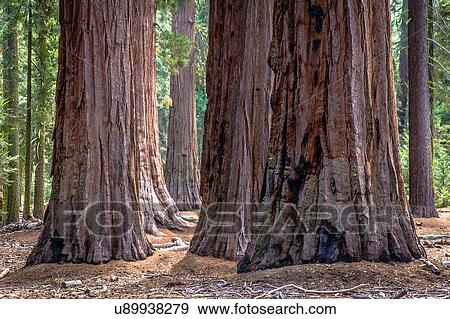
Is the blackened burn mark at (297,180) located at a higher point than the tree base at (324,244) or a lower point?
higher

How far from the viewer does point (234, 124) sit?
8336 millimetres

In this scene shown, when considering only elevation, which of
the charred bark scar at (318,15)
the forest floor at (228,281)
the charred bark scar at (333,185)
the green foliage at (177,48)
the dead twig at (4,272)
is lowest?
the dead twig at (4,272)

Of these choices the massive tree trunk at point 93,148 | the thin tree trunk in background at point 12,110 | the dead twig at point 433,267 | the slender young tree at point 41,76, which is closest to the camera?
the dead twig at point 433,267

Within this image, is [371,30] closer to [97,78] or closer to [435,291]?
[435,291]

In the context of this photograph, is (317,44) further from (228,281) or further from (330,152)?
(228,281)

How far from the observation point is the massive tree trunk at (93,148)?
7.19 meters

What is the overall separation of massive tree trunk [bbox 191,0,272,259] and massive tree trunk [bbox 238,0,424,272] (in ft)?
8.59

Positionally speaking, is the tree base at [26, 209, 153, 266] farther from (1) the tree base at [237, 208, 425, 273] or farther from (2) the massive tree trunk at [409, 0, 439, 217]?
(2) the massive tree trunk at [409, 0, 439, 217]

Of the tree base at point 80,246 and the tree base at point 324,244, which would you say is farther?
the tree base at point 80,246

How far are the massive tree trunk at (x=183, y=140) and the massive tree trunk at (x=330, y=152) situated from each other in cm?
1245

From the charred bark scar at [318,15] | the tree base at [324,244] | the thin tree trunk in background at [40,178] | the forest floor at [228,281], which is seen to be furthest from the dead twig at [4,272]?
the thin tree trunk in background at [40,178]

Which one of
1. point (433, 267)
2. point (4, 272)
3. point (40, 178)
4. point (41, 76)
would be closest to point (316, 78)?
point (433, 267)

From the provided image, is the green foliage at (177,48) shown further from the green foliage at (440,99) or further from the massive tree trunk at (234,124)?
the green foliage at (440,99)

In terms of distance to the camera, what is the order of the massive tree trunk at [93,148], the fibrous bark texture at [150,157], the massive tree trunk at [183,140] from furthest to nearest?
the massive tree trunk at [183,140], the fibrous bark texture at [150,157], the massive tree trunk at [93,148]
